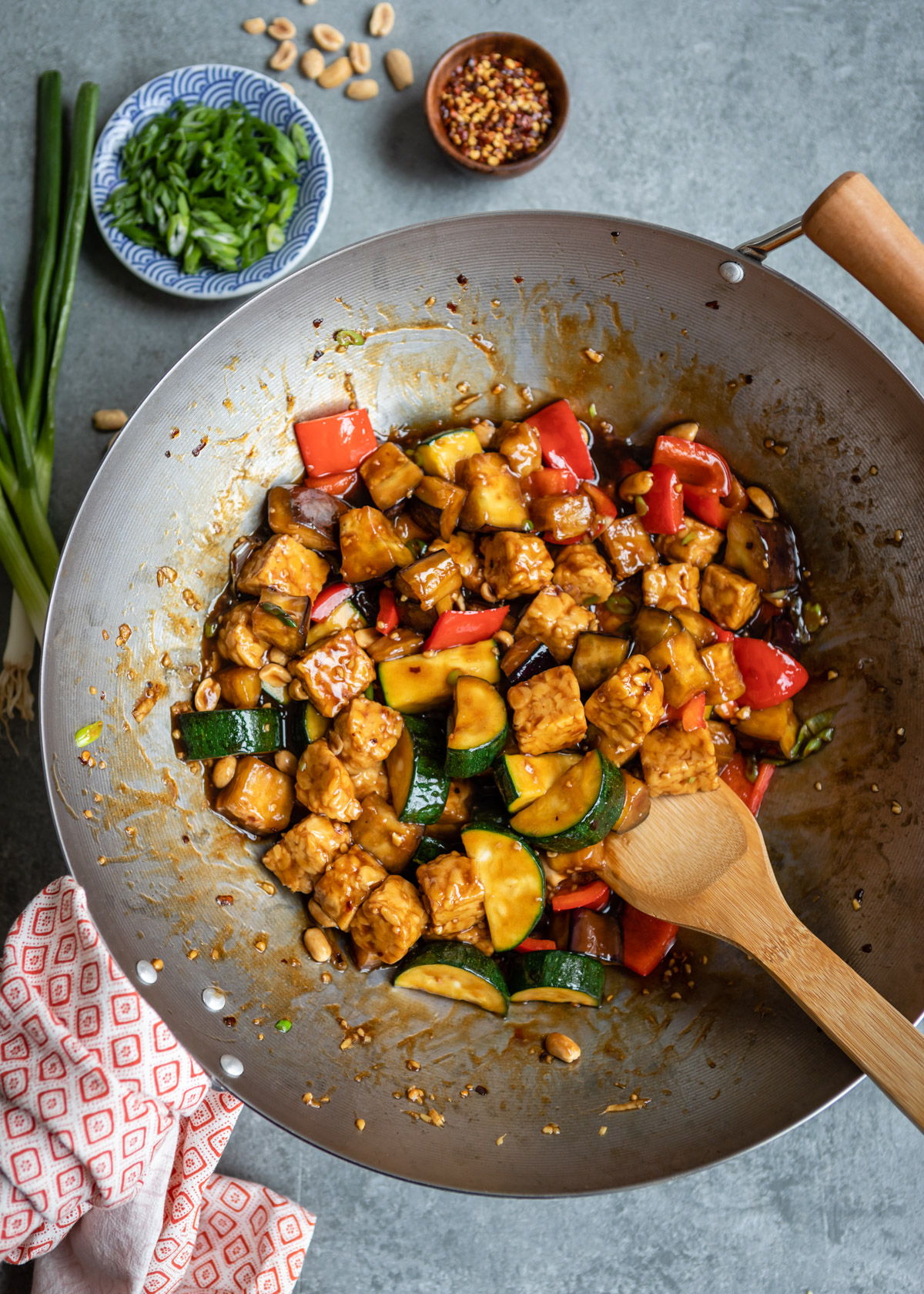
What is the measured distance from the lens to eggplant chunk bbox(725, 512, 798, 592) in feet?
9.16

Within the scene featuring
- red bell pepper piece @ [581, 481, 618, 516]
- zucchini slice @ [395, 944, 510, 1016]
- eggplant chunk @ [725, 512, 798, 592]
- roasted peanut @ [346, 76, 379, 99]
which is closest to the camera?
zucchini slice @ [395, 944, 510, 1016]

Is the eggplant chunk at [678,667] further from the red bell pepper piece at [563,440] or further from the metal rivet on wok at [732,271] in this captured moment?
the metal rivet on wok at [732,271]

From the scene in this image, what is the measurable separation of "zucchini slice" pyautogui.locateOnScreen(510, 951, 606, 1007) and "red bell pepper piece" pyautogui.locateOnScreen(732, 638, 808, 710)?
0.95 meters

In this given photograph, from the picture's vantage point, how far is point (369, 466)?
280 cm

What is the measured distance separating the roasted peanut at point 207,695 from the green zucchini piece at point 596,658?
110cm

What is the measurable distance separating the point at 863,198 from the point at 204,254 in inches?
83.2

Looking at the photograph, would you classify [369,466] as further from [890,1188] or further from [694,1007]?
[890,1188]

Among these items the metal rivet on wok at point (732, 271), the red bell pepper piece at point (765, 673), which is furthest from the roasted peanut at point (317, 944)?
the metal rivet on wok at point (732, 271)

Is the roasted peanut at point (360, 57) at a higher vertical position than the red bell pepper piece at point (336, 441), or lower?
higher

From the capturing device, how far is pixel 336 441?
9.23 ft

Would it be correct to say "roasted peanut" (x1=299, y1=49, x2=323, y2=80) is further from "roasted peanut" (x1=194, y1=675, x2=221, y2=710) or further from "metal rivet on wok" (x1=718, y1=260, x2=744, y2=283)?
"roasted peanut" (x1=194, y1=675, x2=221, y2=710)

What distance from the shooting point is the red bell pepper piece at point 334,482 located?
112 inches

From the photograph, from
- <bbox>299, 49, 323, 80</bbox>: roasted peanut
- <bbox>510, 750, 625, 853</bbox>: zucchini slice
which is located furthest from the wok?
<bbox>299, 49, 323, 80</bbox>: roasted peanut

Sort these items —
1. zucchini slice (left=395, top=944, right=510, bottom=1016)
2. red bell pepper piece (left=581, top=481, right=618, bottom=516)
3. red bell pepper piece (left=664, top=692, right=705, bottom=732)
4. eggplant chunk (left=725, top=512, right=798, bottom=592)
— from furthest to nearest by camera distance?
red bell pepper piece (left=581, top=481, right=618, bottom=516) < eggplant chunk (left=725, top=512, right=798, bottom=592) < red bell pepper piece (left=664, top=692, right=705, bottom=732) < zucchini slice (left=395, top=944, right=510, bottom=1016)
